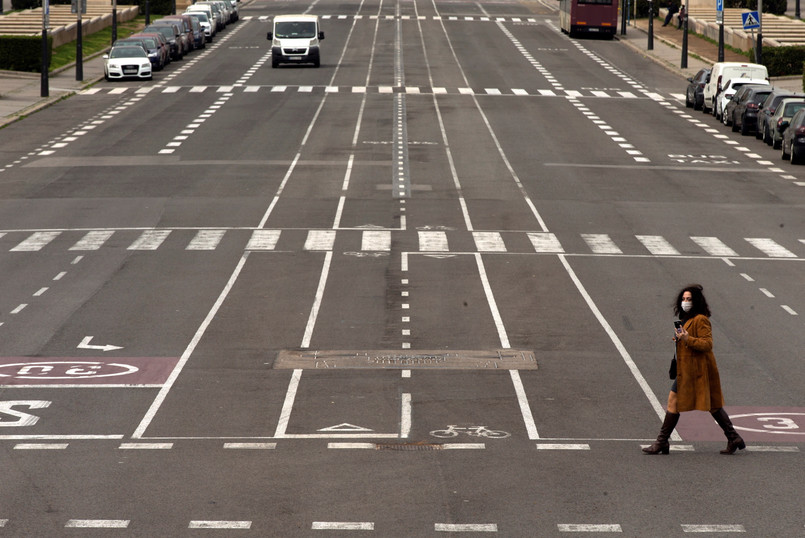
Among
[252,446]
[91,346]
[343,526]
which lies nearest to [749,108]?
[91,346]

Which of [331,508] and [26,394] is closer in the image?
[331,508]

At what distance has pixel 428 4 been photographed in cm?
10656

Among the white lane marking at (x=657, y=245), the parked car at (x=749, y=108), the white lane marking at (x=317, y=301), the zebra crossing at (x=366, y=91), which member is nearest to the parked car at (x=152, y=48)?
the zebra crossing at (x=366, y=91)

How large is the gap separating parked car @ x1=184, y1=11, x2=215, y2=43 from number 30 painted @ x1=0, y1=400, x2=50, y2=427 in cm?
6299

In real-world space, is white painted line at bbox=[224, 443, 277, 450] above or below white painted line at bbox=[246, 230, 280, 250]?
above

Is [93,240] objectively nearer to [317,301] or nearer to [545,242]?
[317,301]

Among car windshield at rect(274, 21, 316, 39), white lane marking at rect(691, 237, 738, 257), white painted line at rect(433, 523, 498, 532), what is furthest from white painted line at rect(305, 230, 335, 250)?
car windshield at rect(274, 21, 316, 39)

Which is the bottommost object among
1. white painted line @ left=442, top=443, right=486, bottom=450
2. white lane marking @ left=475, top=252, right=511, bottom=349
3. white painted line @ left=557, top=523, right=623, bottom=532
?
white lane marking @ left=475, top=252, right=511, bottom=349

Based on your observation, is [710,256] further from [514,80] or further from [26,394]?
[514,80]

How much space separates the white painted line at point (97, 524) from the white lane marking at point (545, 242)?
50.6 feet

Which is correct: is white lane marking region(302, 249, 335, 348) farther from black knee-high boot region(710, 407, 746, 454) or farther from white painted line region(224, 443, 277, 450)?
black knee-high boot region(710, 407, 746, 454)

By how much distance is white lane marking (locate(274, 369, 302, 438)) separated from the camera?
45.3ft

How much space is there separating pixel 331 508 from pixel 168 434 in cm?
307

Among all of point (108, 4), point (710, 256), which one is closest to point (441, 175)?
point (710, 256)
